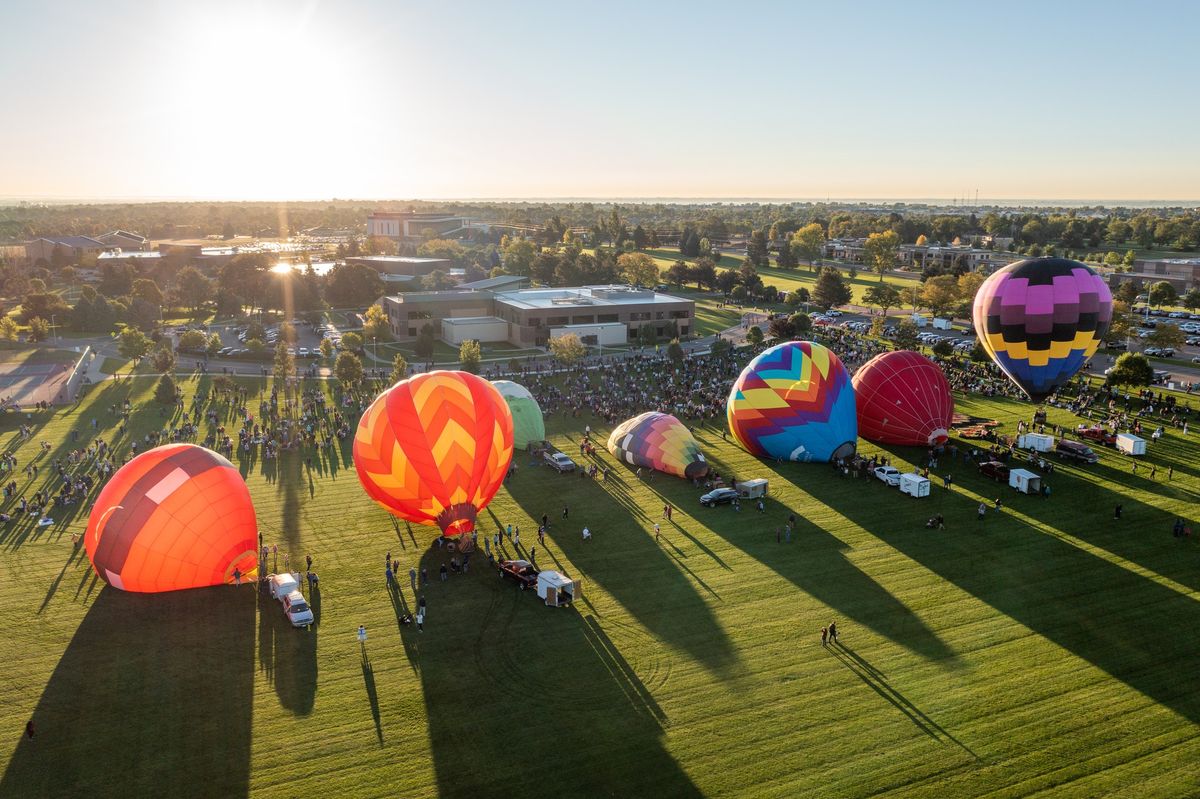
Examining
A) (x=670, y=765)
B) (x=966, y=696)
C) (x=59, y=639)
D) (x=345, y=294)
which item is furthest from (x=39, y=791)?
(x=345, y=294)

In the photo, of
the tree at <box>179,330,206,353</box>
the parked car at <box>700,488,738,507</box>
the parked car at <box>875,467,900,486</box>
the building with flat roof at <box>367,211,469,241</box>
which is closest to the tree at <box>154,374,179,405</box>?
the tree at <box>179,330,206,353</box>

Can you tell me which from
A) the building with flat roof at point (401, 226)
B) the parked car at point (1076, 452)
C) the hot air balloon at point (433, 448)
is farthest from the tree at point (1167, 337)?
the building with flat roof at point (401, 226)

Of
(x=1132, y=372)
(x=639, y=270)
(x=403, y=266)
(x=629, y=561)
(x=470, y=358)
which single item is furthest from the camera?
(x=403, y=266)

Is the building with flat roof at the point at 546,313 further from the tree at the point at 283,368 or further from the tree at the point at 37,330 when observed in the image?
the tree at the point at 37,330

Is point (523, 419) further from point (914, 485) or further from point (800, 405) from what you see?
point (914, 485)

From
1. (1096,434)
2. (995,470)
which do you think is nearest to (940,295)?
(1096,434)

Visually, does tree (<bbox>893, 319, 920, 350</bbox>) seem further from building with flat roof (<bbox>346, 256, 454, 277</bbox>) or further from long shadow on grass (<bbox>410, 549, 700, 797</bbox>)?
building with flat roof (<bbox>346, 256, 454, 277</bbox>)
